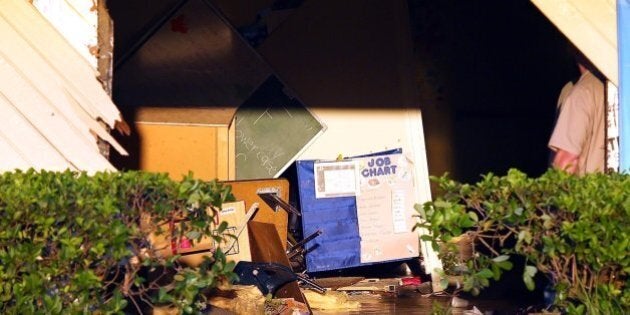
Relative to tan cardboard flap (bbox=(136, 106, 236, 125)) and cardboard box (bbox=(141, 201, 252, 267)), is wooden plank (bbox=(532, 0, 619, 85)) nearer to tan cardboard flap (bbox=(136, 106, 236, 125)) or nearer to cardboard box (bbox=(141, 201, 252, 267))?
cardboard box (bbox=(141, 201, 252, 267))

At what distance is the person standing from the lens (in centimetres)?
787

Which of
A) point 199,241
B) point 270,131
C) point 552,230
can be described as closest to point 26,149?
point 199,241

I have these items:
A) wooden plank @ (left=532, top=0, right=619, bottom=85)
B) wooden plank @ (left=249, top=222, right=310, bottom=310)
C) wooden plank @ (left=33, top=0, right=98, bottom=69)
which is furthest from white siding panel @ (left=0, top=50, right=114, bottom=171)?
wooden plank @ (left=249, top=222, right=310, bottom=310)

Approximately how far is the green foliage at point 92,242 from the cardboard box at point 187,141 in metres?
5.59

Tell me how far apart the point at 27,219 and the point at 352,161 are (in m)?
6.54

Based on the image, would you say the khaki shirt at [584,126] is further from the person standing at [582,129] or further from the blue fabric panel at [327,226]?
the blue fabric panel at [327,226]

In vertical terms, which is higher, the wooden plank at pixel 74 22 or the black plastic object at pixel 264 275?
the wooden plank at pixel 74 22

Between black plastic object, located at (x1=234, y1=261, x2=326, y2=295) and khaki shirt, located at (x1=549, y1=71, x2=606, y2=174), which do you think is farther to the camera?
black plastic object, located at (x1=234, y1=261, x2=326, y2=295)

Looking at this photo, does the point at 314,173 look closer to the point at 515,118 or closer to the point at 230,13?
the point at 230,13

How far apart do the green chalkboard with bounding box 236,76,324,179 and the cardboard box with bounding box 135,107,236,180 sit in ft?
0.42

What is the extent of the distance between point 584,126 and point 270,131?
4.41 m

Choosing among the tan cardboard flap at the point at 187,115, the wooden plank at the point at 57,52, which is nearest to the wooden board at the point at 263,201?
the tan cardboard flap at the point at 187,115

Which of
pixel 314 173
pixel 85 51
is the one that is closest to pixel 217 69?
pixel 314 173

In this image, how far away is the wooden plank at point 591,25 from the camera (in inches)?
294
